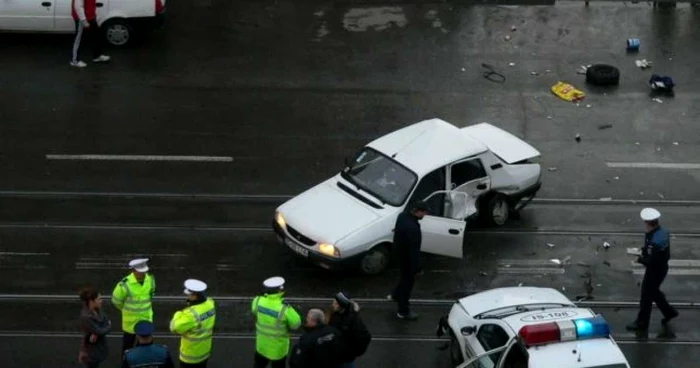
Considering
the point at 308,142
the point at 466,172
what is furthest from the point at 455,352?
the point at 308,142

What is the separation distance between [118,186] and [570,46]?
996 cm

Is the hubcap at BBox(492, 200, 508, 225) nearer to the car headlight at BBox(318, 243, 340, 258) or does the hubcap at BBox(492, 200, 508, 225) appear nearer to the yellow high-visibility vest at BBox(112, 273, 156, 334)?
the car headlight at BBox(318, 243, 340, 258)

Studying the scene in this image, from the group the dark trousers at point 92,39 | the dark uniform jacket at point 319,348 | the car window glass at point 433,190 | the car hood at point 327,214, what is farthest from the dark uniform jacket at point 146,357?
the dark trousers at point 92,39

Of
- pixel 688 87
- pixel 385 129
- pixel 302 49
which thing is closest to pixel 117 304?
pixel 385 129

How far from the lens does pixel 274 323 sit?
1166 centimetres

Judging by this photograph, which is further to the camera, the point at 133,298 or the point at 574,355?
the point at 133,298

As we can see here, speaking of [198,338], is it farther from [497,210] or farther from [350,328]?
[497,210]

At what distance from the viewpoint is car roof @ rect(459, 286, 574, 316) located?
13.1m

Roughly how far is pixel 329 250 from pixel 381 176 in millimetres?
1523

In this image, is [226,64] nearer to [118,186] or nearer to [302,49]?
[302,49]

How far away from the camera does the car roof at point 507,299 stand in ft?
42.9

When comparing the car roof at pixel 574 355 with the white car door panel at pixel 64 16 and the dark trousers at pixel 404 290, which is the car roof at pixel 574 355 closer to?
the dark trousers at pixel 404 290

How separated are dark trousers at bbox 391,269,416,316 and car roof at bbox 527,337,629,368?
9.20 ft

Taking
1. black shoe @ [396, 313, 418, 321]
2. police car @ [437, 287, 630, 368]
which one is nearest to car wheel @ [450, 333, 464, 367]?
police car @ [437, 287, 630, 368]
